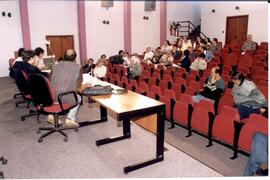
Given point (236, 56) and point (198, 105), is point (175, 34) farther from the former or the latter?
point (198, 105)

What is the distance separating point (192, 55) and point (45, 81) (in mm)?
6343

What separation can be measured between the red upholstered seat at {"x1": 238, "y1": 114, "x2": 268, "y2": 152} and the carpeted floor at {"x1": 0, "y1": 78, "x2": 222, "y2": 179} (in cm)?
59

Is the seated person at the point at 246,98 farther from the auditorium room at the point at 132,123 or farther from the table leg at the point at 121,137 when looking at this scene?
the table leg at the point at 121,137

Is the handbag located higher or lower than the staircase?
lower

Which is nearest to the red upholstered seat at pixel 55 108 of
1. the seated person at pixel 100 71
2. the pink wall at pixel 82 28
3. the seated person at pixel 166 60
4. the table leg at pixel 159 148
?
the table leg at pixel 159 148

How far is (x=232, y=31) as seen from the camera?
13.2 m

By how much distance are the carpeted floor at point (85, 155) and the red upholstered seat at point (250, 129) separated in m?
0.59

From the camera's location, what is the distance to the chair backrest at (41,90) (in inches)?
145

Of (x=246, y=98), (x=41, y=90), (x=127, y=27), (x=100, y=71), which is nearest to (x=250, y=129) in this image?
(x=246, y=98)

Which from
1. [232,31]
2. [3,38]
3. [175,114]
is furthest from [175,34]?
[175,114]

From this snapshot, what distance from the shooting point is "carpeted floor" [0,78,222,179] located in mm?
3209

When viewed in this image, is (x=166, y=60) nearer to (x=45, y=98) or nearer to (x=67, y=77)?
(x=67, y=77)

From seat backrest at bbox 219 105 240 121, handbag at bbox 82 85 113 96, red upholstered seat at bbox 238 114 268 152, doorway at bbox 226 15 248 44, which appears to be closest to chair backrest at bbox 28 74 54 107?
handbag at bbox 82 85 113 96

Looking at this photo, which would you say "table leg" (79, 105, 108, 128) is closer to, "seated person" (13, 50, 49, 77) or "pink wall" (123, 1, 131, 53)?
"seated person" (13, 50, 49, 77)
